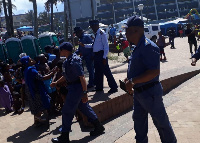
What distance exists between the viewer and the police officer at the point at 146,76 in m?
3.12

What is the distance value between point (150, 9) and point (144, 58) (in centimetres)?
7827

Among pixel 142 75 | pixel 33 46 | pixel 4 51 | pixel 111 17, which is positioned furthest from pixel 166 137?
pixel 111 17

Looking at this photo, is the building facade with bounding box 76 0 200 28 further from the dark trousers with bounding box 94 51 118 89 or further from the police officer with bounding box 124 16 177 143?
the police officer with bounding box 124 16 177 143

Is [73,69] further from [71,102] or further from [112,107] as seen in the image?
[112,107]

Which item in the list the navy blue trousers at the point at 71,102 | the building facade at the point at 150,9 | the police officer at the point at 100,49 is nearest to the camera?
the navy blue trousers at the point at 71,102

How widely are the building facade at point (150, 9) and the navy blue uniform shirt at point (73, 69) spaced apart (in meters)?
74.0

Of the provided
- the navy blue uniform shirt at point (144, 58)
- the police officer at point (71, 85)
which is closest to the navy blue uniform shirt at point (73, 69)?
the police officer at point (71, 85)

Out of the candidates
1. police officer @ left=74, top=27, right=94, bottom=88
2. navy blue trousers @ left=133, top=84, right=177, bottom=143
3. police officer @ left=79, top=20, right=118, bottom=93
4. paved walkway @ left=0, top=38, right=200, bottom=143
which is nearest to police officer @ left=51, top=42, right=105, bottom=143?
paved walkway @ left=0, top=38, right=200, bottom=143

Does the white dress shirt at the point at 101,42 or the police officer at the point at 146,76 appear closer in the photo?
the police officer at the point at 146,76

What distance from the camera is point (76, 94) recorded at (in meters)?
4.53

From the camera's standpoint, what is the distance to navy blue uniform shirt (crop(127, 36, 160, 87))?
3.10 metres

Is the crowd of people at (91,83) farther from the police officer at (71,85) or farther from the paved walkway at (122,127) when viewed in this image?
the paved walkway at (122,127)

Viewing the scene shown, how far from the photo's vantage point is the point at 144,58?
10.3 feet

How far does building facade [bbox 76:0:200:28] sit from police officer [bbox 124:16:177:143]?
246 feet
